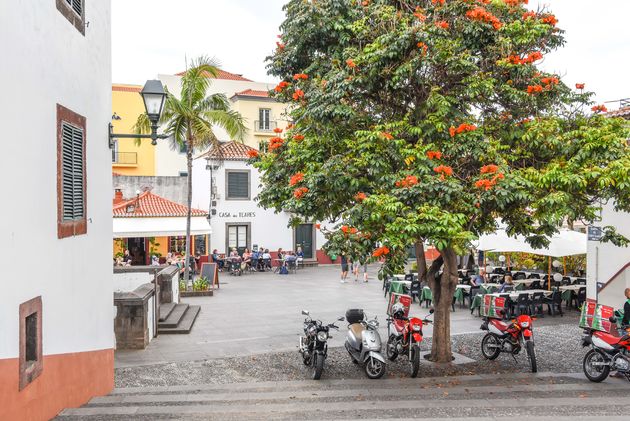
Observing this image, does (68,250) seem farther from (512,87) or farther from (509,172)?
(512,87)

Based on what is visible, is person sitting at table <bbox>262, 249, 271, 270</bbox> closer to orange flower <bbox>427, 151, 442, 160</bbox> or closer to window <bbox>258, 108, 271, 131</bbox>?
window <bbox>258, 108, 271, 131</bbox>

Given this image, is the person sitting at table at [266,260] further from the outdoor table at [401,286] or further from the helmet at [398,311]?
the helmet at [398,311]

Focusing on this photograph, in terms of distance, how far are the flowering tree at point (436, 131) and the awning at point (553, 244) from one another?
7.34 metres

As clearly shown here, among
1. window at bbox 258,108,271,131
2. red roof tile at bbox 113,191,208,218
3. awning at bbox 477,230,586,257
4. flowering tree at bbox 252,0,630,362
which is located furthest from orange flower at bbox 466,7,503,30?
window at bbox 258,108,271,131

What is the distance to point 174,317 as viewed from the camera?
15391 mm

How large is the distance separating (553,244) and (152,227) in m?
15.5

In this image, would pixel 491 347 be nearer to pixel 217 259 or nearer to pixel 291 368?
pixel 291 368

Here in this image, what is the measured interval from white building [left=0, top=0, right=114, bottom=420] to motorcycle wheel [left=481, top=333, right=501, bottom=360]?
6.69 m

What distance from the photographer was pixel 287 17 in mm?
10781

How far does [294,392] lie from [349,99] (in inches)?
185

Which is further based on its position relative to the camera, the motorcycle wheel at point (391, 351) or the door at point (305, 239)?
the door at point (305, 239)

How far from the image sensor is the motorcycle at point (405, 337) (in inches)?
392

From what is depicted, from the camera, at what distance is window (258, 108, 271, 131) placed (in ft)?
129

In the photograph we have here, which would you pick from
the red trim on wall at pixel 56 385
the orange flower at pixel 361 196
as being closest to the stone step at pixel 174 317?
the red trim on wall at pixel 56 385
